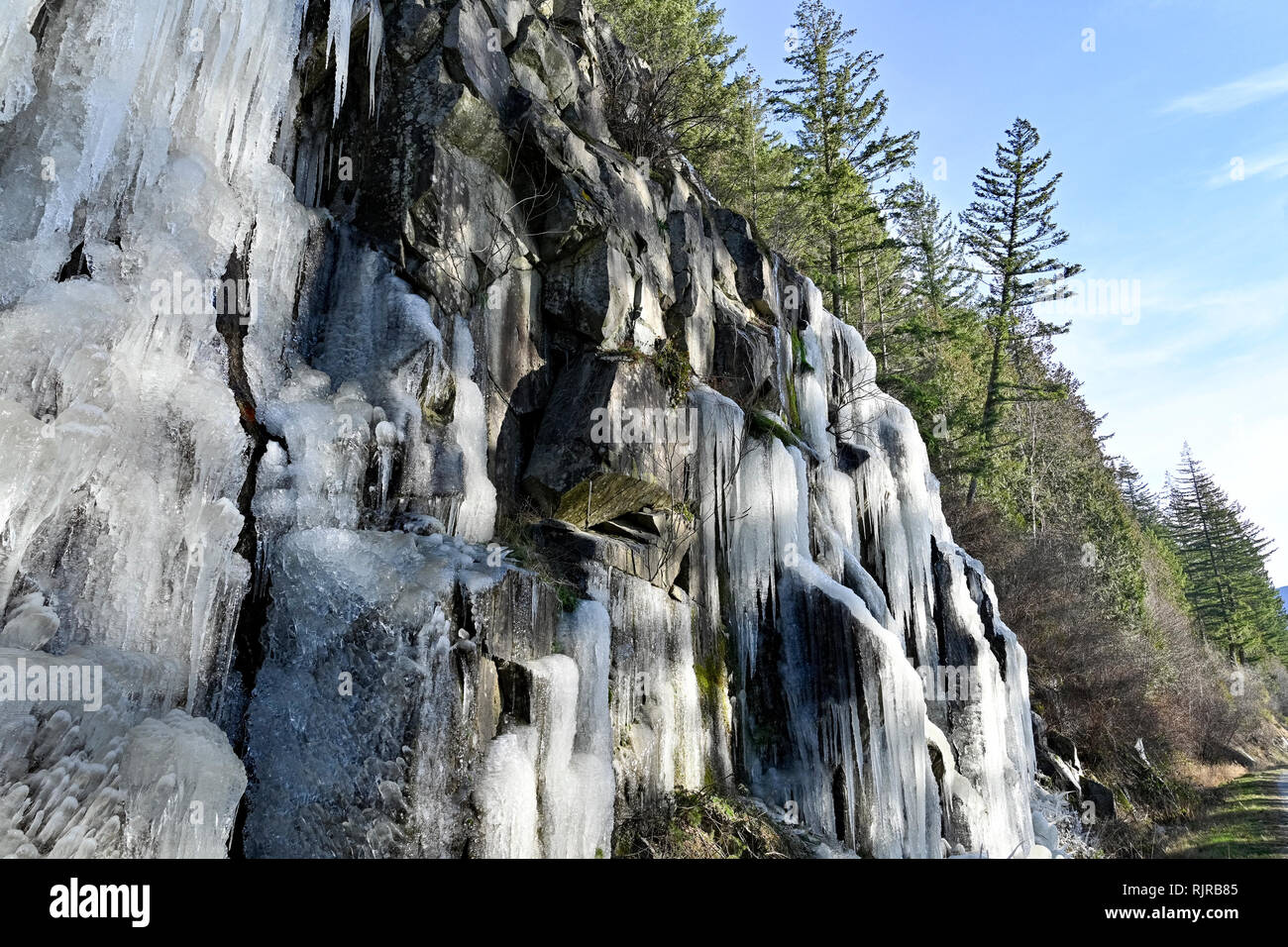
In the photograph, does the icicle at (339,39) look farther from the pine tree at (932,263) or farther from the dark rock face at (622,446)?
the pine tree at (932,263)

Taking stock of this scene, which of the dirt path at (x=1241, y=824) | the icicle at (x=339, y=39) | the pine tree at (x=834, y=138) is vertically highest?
the pine tree at (x=834, y=138)

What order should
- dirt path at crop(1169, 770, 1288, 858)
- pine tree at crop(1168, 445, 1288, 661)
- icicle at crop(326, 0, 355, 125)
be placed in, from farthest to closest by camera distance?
pine tree at crop(1168, 445, 1288, 661)
dirt path at crop(1169, 770, 1288, 858)
icicle at crop(326, 0, 355, 125)

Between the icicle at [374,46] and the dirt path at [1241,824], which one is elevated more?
the icicle at [374,46]

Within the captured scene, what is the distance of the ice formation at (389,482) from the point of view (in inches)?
152

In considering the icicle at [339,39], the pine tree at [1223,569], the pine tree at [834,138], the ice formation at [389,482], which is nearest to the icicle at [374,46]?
the ice formation at [389,482]

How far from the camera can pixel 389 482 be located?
5.58 metres

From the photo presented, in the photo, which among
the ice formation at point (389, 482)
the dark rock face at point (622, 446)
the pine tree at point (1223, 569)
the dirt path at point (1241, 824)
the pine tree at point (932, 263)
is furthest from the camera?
the pine tree at point (1223, 569)

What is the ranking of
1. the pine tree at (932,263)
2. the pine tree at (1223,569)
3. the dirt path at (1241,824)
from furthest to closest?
the pine tree at (1223,569) < the pine tree at (932,263) < the dirt path at (1241,824)

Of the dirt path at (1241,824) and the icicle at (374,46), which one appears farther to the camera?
the dirt path at (1241,824)

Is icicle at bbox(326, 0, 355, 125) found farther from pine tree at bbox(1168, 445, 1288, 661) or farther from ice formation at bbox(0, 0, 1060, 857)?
pine tree at bbox(1168, 445, 1288, 661)

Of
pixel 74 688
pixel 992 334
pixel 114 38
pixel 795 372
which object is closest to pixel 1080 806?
pixel 795 372

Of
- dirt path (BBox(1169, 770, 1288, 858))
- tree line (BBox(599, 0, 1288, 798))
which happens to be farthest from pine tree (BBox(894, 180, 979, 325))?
dirt path (BBox(1169, 770, 1288, 858))

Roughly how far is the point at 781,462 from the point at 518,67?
510 cm

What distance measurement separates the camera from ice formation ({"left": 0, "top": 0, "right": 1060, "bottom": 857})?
3.85m
